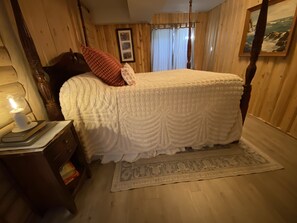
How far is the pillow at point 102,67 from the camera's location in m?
1.35

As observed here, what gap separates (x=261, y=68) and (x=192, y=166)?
6.73ft

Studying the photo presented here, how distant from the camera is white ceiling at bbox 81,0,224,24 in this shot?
2.54 meters

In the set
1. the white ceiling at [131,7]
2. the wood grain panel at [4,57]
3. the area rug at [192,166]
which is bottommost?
the area rug at [192,166]

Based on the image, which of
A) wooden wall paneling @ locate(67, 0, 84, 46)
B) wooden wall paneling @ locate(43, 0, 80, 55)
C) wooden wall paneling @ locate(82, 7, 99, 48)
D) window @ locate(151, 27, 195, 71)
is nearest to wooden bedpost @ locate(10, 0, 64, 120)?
wooden wall paneling @ locate(43, 0, 80, 55)

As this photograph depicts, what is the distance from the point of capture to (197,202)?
1.10m

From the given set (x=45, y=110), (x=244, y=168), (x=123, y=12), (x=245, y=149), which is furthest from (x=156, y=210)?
(x=123, y=12)

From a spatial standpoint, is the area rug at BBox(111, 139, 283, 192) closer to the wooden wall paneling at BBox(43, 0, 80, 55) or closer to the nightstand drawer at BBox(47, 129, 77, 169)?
the nightstand drawer at BBox(47, 129, 77, 169)

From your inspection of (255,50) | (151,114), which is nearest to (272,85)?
(255,50)

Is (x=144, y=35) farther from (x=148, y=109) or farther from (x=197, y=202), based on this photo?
(x=197, y=202)

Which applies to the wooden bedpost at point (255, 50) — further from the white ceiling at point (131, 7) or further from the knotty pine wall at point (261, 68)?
the white ceiling at point (131, 7)

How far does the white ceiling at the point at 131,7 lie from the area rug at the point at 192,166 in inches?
101

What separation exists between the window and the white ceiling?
523mm

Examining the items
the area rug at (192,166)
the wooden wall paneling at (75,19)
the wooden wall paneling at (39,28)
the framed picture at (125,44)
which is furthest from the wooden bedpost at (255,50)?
the framed picture at (125,44)

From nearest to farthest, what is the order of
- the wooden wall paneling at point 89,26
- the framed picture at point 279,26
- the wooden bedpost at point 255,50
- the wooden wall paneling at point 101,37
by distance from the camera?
the wooden bedpost at point 255,50, the framed picture at point 279,26, the wooden wall paneling at point 89,26, the wooden wall paneling at point 101,37
